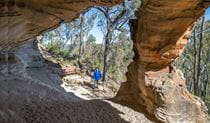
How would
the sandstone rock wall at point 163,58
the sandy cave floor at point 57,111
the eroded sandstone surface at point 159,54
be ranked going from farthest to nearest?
the sandstone rock wall at point 163,58, the sandy cave floor at point 57,111, the eroded sandstone surface at point 159,54

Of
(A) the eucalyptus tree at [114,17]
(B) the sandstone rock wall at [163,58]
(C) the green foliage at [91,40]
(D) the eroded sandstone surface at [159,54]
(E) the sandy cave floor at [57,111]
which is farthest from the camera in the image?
(C) the green foliage at [91,40]

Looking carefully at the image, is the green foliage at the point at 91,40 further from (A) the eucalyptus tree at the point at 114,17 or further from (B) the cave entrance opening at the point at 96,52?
(A) the eucalyptus tree at the point at 114,17

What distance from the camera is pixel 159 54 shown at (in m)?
8.05

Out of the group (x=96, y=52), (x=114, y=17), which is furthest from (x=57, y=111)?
(x=96, y=52)

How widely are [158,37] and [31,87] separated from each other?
5.07 metres

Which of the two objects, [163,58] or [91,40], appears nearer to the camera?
[163,58]

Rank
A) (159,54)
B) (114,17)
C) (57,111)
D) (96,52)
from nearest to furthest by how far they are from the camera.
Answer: (57,111) → (159,54) → (114,17) → (96,52)

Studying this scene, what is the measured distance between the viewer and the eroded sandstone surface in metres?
6.89

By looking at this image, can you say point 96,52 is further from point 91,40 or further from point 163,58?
point 163,58

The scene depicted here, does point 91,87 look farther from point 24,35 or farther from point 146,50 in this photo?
point 24,35

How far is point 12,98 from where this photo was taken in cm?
831

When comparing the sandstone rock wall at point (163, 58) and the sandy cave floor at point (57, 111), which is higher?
the sandstone rock wall at point (163, 58)

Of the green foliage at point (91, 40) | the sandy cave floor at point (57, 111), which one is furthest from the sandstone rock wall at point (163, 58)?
the green foliage at point (91, 40)

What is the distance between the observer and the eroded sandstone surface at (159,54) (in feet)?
22.6
